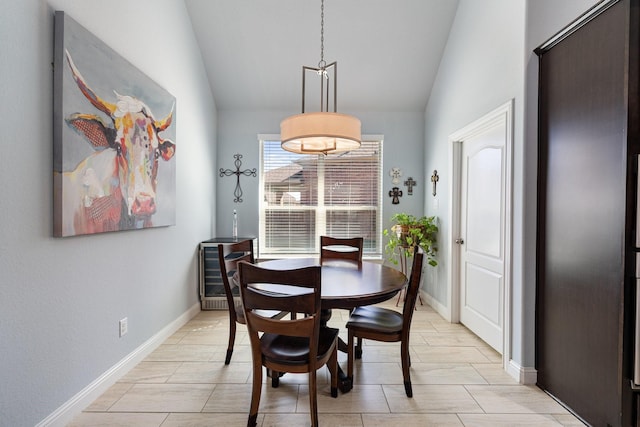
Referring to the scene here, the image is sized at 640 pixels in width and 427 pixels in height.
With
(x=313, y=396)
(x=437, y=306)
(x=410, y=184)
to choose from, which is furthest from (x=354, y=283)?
(x=410, y=184)

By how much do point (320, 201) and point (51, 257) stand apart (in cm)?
318

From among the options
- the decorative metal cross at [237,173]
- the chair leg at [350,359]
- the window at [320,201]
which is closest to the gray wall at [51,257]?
the decorative metal cross at [237,173]

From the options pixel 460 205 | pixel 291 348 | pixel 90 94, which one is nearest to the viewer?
pixel 291 348

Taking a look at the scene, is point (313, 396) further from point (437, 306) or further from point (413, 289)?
point (437, 306)

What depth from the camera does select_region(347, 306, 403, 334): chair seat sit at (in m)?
2.17

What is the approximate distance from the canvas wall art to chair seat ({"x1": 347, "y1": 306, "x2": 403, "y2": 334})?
1.76 metres

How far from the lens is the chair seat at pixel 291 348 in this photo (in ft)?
5.72

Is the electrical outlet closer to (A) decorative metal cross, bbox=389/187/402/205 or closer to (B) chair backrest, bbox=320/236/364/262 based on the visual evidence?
(B) chair backrest, bbox=320/236/364/262

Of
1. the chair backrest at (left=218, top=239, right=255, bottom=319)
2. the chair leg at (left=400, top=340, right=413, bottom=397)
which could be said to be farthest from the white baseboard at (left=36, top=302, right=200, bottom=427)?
the chair leg at (left=400, top=340, right=413, bottom=397)

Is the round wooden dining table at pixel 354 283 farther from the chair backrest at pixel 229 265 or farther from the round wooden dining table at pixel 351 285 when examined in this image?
the chair backrest at pixel 229 265

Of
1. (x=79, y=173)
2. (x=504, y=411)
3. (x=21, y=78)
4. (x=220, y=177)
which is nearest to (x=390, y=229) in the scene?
(x=220, y=177)

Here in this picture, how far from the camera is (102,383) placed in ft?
7.11

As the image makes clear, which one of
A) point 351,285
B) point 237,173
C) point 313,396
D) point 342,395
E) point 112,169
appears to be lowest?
point 342,395

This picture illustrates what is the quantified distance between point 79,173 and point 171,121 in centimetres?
131
